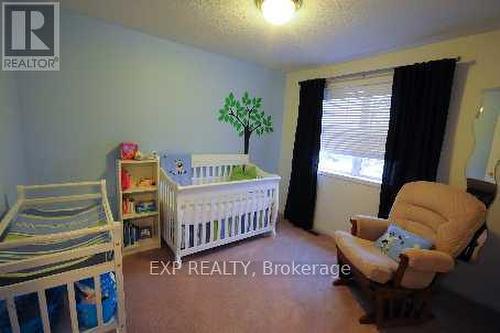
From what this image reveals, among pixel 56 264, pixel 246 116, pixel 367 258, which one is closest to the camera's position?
pixel 56 264

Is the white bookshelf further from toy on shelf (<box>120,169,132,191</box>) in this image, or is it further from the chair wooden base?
the chair wooden base

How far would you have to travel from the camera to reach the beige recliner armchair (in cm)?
165

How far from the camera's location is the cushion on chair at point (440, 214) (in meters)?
1.74

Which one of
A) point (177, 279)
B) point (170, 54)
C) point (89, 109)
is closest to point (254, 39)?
point (170, 54)

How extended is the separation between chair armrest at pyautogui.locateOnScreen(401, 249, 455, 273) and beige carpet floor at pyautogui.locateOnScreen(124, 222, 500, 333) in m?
0.48

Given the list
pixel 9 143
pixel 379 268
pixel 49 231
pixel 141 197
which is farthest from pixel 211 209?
pixel 9 143

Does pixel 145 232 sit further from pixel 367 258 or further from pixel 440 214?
pixel 440 214

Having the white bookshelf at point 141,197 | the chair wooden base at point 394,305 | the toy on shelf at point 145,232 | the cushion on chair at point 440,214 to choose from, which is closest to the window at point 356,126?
the cushion on chair at point 440,214

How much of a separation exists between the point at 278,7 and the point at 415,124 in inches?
64.5

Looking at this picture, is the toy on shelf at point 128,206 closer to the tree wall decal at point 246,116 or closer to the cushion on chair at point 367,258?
the tree wall decal at point 246,116

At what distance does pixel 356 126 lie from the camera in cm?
286

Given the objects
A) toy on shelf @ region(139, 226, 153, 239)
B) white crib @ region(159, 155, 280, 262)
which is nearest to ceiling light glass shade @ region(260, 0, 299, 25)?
white crib @ region(159, 155, 280, 262)

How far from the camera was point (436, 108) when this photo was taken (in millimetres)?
2135

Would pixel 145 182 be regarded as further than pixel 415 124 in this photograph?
Yes
